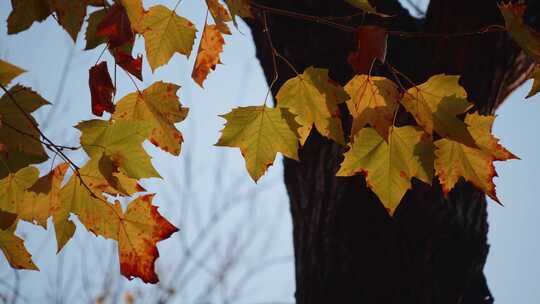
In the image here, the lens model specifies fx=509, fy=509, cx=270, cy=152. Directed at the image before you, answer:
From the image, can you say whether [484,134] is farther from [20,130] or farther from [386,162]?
[20,130]

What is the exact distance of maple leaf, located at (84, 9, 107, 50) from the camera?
0.90m

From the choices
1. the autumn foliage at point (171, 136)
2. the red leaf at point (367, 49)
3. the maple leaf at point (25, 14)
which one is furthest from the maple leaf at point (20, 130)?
the red leaf at point (367, 49)

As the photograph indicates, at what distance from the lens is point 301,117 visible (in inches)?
37.0

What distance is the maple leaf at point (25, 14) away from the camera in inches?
34.6

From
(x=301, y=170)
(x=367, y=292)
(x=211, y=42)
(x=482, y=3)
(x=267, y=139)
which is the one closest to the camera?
(x=267, y=139)

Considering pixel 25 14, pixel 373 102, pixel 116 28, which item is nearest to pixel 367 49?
pixel 373 102

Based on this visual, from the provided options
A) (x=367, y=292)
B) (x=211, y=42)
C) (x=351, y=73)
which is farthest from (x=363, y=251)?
(x=211, y=42)

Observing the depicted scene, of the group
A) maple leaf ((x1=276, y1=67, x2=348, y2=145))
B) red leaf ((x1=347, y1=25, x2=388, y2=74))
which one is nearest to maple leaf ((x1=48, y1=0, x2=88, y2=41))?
maple leaf ((x1=276, y1=67, x2=348, y2=145))

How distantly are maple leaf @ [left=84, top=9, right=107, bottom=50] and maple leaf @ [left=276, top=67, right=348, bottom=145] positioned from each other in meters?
0.34

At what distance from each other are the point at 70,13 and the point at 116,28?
0.17 metres

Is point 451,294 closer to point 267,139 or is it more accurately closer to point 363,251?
point 363,251

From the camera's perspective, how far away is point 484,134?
0.95 m

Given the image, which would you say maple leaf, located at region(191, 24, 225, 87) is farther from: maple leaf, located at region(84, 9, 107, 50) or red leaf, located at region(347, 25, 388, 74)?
red leaf, located at region(347, 25, 388, 74)

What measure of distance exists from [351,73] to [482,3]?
15.8 inches
